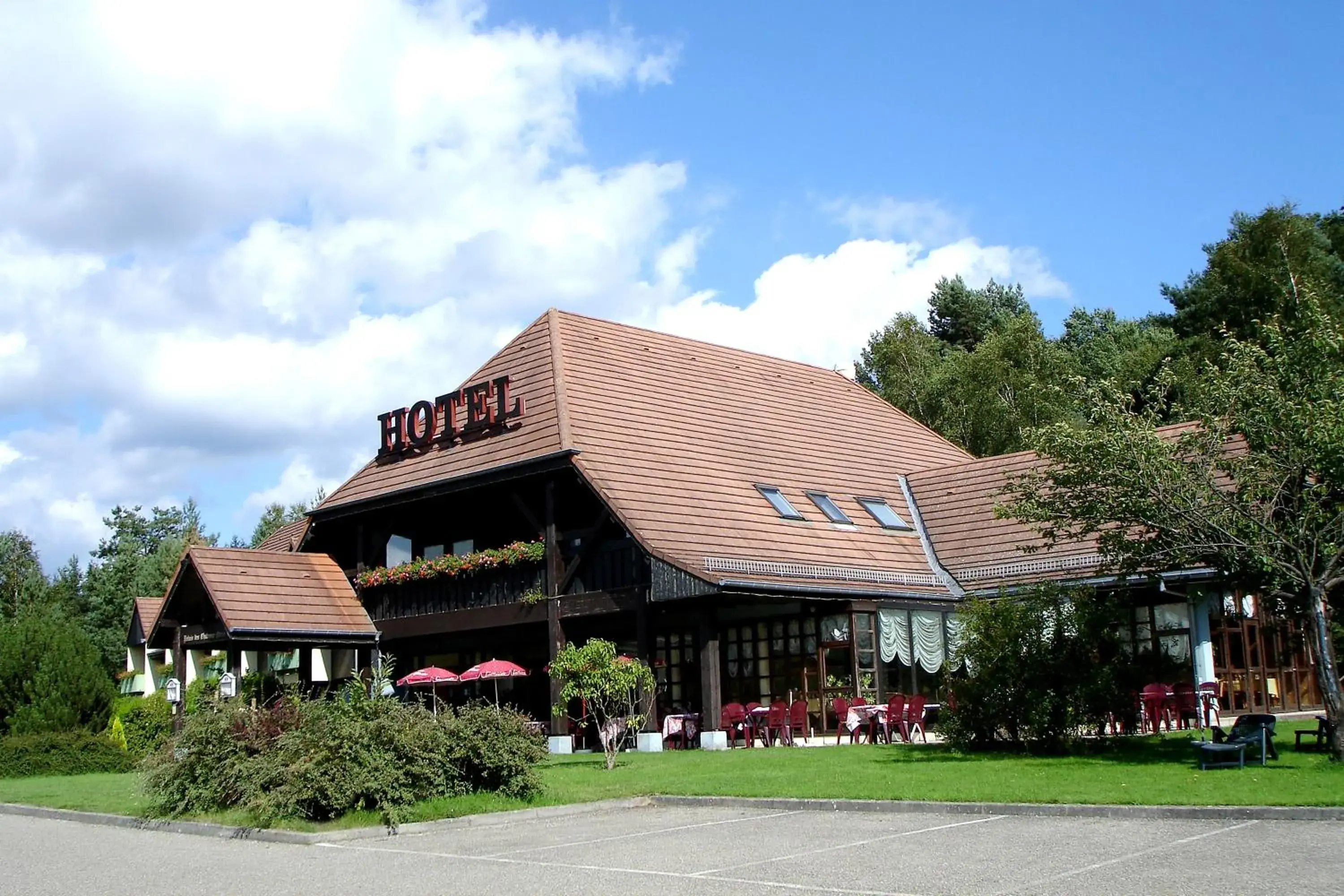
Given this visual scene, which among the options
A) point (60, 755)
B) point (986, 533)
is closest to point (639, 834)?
point (60, 755)

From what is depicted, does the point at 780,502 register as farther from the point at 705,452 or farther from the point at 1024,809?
the point at 1024,809

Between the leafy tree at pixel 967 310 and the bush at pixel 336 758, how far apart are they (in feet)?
167

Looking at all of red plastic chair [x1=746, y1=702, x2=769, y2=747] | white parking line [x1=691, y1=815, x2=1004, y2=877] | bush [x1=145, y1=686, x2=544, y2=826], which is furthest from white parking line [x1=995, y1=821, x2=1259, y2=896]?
red plastic chair [x1=746, y1=702, x2=769, y2=747]

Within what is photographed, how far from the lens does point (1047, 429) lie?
18.2m

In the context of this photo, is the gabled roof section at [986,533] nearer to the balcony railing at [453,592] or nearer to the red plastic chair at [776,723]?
the red plastic chair at [776,723]

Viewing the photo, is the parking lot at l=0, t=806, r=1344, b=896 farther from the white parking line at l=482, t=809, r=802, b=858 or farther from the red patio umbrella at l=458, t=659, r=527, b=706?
the red patio umbrella at l=458, t=659, r=527, b=706

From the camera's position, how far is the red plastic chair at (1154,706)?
69.8 ft

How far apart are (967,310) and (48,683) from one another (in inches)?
1896

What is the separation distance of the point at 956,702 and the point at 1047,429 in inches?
163

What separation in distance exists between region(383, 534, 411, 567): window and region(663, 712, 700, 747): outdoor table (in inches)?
375

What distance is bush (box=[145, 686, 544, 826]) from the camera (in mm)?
14641

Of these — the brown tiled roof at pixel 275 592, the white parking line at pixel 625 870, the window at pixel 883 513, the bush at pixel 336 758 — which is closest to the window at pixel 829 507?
the window at pixel 883 513

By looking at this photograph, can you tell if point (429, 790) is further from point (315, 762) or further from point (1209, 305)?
point (1209, 305)

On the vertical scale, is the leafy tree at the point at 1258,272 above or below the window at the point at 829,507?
above
